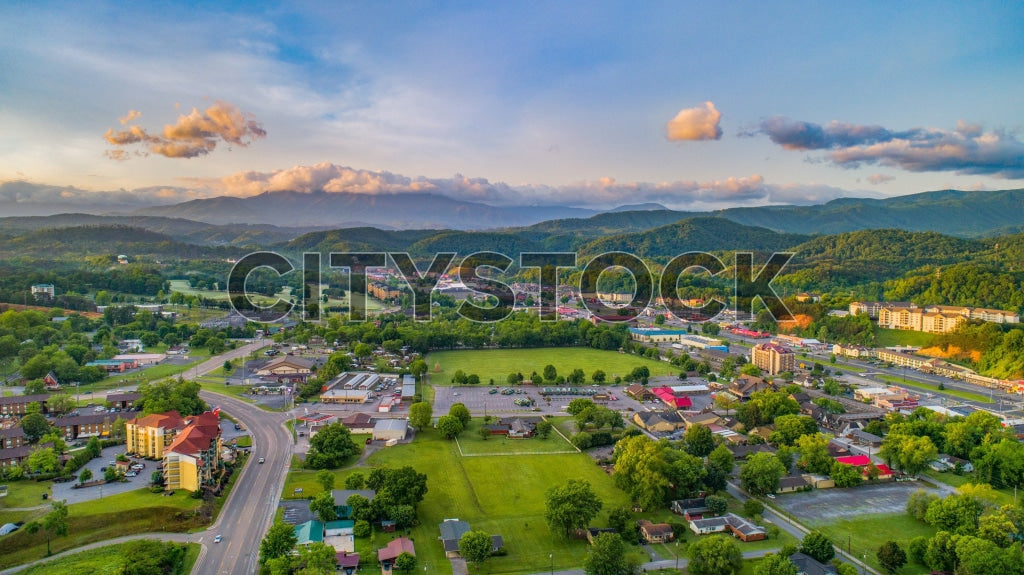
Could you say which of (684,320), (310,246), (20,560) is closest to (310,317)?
(684,320)

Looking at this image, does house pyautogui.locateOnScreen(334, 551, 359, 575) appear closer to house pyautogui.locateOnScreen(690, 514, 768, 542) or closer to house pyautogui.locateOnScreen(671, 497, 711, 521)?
house pyautogui.locateOnScreen(690, 514, 768, 542)

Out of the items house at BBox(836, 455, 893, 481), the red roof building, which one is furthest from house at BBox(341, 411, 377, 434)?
house at BBox(836, 455, 893, 481)

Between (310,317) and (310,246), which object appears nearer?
(310,317)

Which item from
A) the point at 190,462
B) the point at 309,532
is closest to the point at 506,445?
the point at 309,532

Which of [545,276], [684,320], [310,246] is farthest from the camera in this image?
[310,246]

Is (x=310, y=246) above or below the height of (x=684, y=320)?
above

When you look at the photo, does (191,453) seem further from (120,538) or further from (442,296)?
(442,296)
